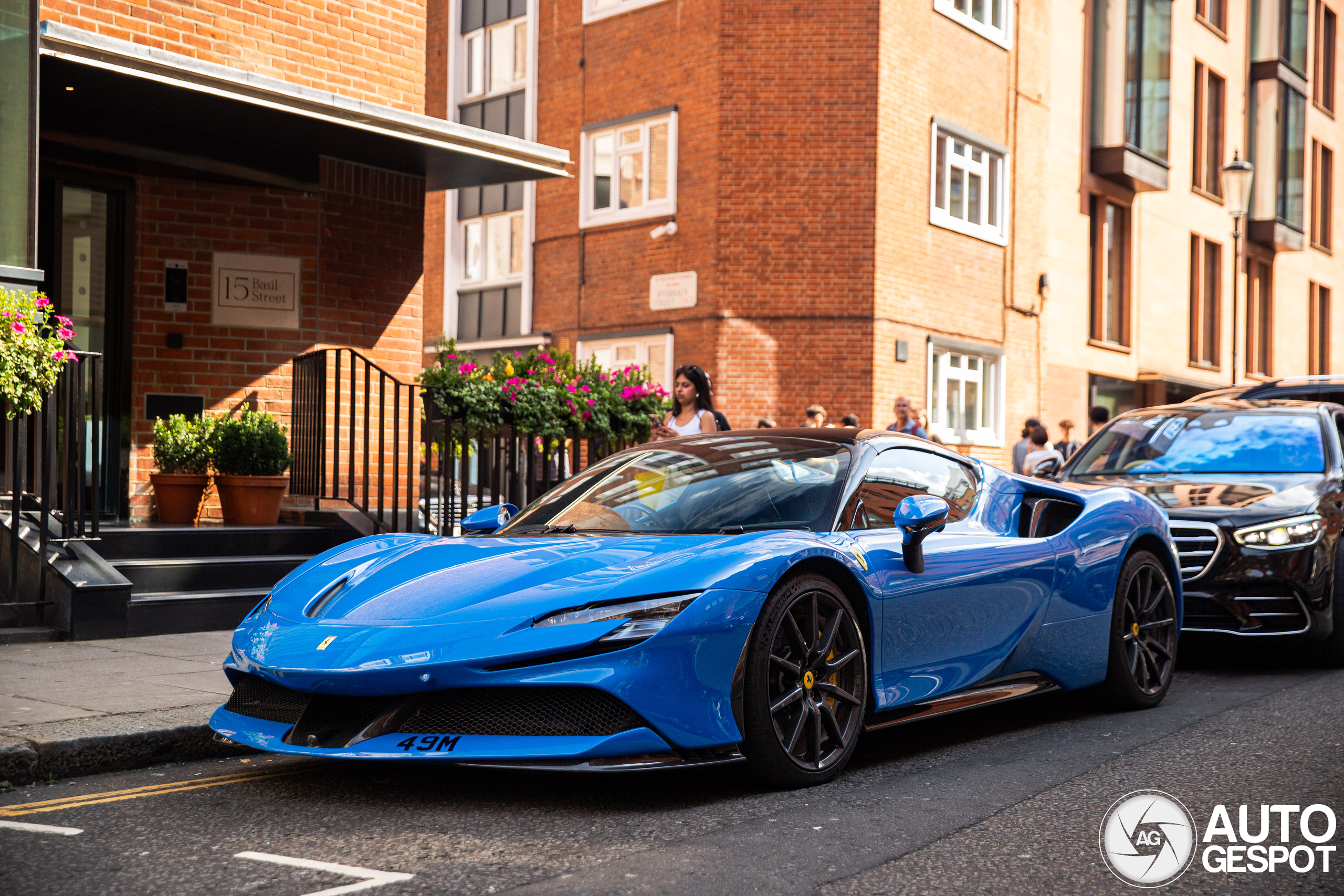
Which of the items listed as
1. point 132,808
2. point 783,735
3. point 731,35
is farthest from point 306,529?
point 731,35

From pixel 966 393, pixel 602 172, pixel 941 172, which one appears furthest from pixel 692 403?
pixel 602 172

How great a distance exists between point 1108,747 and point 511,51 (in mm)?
20181

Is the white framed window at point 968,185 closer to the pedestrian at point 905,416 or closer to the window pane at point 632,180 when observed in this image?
the window pane at point 632,180

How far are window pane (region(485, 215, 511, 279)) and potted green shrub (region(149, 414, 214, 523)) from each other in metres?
13.5

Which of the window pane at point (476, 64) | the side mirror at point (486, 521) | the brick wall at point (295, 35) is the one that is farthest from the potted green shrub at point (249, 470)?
the window pane at point (476, 64)

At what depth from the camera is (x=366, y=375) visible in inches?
383

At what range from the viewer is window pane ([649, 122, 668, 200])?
19.6 m

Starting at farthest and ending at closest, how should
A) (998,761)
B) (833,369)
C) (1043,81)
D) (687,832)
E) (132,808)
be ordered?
(1043,81) < (833,369) < (998,761) < (132,808) < (687,832)

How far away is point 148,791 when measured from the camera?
4.46m

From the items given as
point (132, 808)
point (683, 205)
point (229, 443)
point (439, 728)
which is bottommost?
point (132, 808)

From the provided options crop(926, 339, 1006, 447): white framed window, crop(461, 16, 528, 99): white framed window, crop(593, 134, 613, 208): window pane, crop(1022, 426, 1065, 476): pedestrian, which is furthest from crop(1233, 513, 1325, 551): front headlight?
crop(461, 16, 528, 99): white framed window

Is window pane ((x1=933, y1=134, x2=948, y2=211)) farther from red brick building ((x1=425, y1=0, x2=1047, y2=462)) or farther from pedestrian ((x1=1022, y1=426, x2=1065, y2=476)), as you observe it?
pedestrian ((x1=1022, y1=426, x2=1065, y2=476))

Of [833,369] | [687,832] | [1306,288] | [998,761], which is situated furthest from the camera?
[1306,288]

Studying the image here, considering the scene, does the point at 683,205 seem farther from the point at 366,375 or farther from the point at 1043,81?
the point at 366,375
